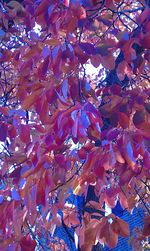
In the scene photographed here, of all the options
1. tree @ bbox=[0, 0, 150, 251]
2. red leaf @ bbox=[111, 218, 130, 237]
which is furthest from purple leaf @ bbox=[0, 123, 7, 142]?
red leaf @ bbox=[111, 218, 130, 237]

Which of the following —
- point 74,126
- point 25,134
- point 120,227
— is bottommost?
point 120,227

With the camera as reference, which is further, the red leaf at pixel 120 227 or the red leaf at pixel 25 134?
the red leaf at pixel 25 134

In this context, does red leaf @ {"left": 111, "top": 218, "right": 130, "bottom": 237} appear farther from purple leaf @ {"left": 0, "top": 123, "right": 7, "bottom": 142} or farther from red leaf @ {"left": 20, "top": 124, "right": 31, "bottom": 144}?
purple leaf @ {"left": 0, "top": 123, "right": 7, "bottom": 142}

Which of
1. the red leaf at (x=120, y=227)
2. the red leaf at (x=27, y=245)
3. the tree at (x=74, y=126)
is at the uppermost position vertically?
the tree at (x=74, y=126)

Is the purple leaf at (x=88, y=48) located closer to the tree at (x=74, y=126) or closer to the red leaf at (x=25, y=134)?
the tree at (x=74, y=126)

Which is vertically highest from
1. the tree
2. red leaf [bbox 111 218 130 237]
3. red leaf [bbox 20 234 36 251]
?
the tree

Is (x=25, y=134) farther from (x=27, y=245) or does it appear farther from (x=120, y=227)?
(x=120, y=227)

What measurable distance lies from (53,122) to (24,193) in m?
0.45

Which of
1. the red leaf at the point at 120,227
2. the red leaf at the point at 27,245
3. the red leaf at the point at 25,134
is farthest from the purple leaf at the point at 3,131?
the red leaf at the point at 120,227

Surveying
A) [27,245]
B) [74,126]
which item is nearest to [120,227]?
[27,245]

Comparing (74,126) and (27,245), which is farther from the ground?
(74,126)

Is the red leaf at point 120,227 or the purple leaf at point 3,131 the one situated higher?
the purple leaf at point 3,131

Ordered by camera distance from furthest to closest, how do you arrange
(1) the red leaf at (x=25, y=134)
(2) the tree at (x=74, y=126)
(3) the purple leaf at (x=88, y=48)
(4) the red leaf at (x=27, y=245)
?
1. (1) the red leaf at (x=25, y=134)
2. (4) the red leaf at (x=27, y=245)
3. (3) the purple leaf at (x=88, y=48)
4. (2) the tree at (x=74, y=126)

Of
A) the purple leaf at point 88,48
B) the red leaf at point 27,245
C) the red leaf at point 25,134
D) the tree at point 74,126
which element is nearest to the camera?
the tree at point 74,126
